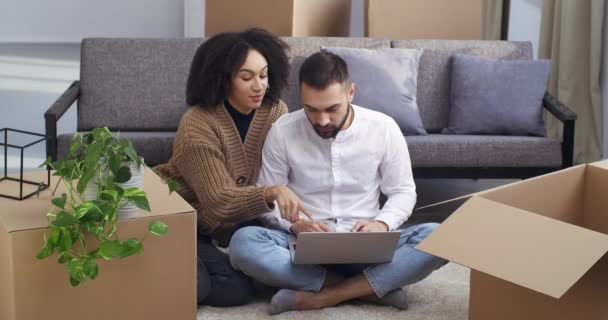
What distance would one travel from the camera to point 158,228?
164cm

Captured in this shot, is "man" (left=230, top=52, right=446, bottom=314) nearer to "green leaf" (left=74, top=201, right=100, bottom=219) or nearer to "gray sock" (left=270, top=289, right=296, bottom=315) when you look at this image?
"gray sock" (left=270, top=289, right=296, bottom=315)

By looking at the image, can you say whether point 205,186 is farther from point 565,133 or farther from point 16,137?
point 16,137

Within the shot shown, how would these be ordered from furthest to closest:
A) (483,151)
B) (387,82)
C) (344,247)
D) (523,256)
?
(387,82) < (483,151) < (344,247) < (523,256)

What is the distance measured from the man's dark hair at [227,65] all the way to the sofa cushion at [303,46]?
0.83 meters

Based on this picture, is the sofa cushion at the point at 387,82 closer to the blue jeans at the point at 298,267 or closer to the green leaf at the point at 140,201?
the blue jeans at the point at 298,267

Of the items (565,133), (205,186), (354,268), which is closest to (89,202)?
(205,186)

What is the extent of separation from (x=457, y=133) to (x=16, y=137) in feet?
8.37

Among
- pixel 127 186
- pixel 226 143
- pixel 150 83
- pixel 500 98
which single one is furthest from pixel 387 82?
pixel 127 186

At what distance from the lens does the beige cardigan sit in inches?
98.8

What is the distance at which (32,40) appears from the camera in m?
8.07

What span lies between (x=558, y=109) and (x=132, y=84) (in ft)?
5.63

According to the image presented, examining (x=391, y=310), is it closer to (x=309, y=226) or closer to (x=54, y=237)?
(x=309, y=226)

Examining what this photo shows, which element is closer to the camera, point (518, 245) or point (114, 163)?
point (518, 245)

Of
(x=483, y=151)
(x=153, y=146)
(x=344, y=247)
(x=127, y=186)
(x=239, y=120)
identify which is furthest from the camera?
(x=483, y=151)
